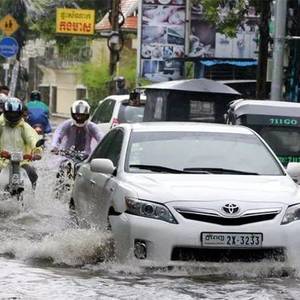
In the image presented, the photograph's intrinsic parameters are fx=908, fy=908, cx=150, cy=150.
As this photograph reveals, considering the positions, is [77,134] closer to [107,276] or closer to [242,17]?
[107,276]

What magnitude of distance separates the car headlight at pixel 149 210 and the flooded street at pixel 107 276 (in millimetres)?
416

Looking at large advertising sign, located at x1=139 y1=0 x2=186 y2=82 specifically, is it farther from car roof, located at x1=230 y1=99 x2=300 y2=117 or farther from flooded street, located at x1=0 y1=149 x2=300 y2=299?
flooded street, located at x1=0 y1=149 x2=300 y2=299

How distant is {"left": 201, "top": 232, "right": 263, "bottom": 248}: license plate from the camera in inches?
295

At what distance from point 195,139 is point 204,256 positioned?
167 centimetres

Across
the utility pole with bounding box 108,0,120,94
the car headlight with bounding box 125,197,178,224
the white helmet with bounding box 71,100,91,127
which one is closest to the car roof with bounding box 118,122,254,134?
the car headlight with bounding box 125,197,178,224

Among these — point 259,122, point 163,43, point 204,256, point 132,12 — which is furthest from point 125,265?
point 132,12

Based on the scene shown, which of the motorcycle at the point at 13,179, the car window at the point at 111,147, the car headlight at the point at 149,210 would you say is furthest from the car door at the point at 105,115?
the car headlight at the point at 149,210

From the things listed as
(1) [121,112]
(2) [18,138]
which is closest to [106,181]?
(2) [18,138]

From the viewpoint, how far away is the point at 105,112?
19688 mm

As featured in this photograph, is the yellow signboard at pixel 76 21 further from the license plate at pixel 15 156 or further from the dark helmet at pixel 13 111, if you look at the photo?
the license plate at pixel 15 156

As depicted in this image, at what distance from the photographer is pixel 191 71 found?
34.2 meters

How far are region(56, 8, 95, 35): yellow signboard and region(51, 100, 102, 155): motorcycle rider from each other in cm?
2982

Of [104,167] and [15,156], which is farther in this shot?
[15,156]

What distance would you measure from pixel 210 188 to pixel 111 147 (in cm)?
200
